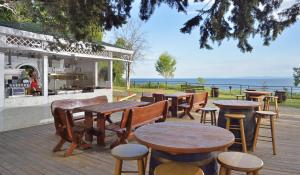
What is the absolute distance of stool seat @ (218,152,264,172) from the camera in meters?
2.43

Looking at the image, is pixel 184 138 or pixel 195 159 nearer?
pixel 195 159

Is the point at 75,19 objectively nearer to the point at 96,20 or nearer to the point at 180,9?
the point at 96,20

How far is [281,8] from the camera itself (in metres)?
3.85

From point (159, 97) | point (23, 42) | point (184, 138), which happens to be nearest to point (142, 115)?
point (184, 138)

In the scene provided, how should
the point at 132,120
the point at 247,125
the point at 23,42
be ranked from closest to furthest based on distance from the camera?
the point at 132,120
the point at 247,125
the point at 23,42

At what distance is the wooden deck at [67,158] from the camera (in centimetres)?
411

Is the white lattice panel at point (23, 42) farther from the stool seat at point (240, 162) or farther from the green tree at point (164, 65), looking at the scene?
the green tree at point (164, 65)

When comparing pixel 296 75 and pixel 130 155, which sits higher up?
pixel 296 75

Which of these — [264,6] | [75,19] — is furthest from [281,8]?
[75,19]

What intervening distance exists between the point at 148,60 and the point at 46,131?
26.6m

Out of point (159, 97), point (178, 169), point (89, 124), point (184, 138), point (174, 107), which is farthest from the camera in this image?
point (174, 107)

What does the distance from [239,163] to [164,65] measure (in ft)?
117

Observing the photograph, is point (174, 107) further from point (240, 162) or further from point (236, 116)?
point (240, 162)

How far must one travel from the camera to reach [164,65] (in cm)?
3806
